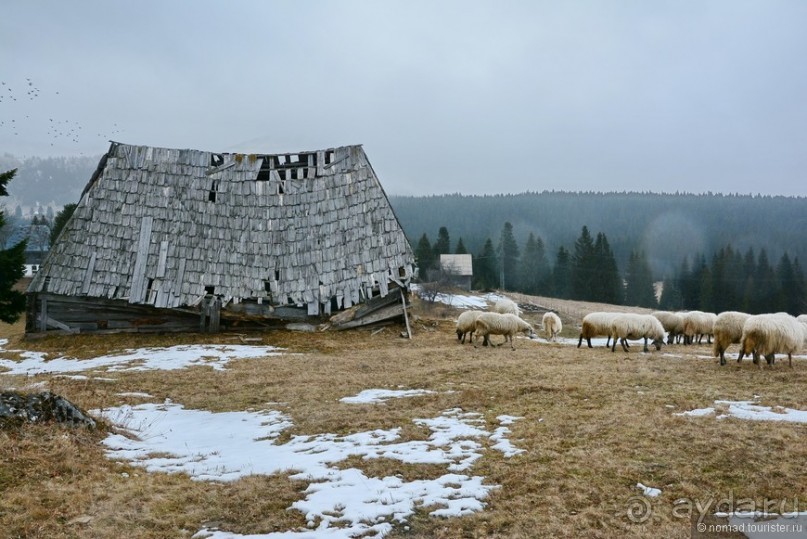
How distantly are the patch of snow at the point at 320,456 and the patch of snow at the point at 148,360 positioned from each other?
646 cm

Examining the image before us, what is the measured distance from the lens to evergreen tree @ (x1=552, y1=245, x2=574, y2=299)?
275 ft

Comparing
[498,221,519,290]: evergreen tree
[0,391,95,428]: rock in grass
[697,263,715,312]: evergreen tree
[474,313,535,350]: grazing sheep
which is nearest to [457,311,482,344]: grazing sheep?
[474,313,535,350]: grazing sheep

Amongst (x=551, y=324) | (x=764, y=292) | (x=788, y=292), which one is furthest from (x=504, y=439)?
(x=788, y=292)

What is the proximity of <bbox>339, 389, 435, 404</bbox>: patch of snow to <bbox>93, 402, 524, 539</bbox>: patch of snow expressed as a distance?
168 cm

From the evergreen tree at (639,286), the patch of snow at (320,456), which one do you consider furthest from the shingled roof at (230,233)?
the evergreen tree at (639,286)

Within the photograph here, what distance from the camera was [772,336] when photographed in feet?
44.9

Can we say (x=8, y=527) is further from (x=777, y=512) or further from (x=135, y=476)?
(x=777, y=512)

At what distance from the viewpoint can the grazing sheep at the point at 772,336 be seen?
13.7 metres

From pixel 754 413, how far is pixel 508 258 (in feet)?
287

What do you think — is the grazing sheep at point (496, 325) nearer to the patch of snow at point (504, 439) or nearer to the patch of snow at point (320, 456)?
the patch of snow at point (320, 456)

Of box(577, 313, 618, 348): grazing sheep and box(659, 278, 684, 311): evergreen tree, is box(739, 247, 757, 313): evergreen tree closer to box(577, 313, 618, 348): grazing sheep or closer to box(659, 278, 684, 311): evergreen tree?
box(659, 278, 684, 311): evergreen tree

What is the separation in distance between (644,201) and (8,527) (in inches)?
6855

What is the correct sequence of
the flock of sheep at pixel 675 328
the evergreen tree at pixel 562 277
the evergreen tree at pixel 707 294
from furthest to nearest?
1. the evergreen tree at pixel 562 277
2. the evergreen tree at pixel 707 294
3. the flock of sheep at pixel 675 328

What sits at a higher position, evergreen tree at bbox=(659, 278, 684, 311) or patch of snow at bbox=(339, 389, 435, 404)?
patch of snow at bbox=(339, 389, 435, 404)
